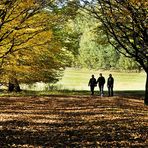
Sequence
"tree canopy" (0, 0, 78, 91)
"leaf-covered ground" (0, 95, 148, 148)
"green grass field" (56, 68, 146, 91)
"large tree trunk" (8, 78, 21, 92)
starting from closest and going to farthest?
"leaf-covered ground" (0, 95, 148, 148), "tree canopy" (0, 0, 78, 91), "large tree trunk" (8, 78, 21, 92), "green grass field" (56, 68, 146, 91)

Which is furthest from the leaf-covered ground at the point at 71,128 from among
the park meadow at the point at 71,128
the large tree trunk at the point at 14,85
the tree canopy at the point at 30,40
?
the large tree trunk at the point at 14,85

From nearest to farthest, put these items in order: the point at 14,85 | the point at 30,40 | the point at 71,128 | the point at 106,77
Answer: the point at 71,128 → the point at 30,40 → the point at 14,85 → the point at 106,77

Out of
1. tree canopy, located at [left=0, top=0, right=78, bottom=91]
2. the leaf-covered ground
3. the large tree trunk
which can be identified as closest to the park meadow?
the leaf-covered ground

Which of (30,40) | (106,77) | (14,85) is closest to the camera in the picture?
(30,40)

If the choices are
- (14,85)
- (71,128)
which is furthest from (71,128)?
(14,85)

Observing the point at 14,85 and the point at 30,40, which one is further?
the point at 14,85

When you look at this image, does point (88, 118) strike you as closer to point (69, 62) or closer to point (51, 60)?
point (51, 60)

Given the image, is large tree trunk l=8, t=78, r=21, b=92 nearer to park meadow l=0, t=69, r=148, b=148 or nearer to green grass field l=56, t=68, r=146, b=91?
green grass field l=56, t=68, r=146, b=91

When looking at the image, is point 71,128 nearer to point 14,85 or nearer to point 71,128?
point 71,128

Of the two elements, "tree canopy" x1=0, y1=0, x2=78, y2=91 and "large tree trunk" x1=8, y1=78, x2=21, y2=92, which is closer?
"tree canopy" x1=0, y1=0, x2=78, y2=91

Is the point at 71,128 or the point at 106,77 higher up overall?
the point at 106,77

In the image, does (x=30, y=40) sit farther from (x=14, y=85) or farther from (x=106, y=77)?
(x=106, y=77)

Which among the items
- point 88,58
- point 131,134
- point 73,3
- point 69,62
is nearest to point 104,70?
point 88,58

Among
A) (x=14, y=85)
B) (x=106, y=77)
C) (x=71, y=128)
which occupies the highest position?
(x=106, y=77)
